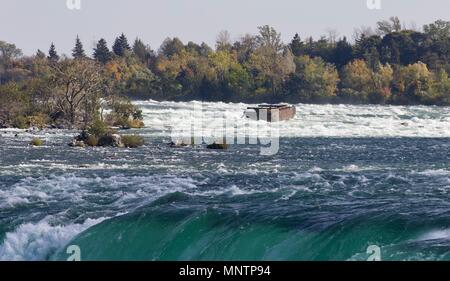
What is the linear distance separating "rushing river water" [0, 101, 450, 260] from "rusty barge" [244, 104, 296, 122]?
2353cm

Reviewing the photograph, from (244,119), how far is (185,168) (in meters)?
34.2

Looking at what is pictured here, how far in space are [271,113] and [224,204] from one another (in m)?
42.4

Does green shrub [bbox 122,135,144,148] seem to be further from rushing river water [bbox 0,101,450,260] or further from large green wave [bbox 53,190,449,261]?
large green wave [bbox 53,190,449,261]

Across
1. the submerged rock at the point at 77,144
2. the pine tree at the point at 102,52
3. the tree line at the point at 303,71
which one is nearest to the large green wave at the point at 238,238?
the submerged rock at the point at 77,144

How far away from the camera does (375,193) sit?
26797 mm

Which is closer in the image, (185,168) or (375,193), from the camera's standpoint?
(375,193)

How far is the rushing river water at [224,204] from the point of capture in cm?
2072

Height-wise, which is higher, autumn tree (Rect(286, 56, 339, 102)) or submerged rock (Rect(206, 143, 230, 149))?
autumn tree (Rect(286, 56, 339, 102))

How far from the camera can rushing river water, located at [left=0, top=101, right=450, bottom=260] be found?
68.0 feet

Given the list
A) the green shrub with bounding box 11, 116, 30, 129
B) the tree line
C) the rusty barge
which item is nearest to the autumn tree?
the tree line

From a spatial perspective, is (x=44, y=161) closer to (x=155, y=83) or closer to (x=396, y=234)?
(x=396, y=234)

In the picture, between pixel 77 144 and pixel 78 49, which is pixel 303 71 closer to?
pixel 78 49
